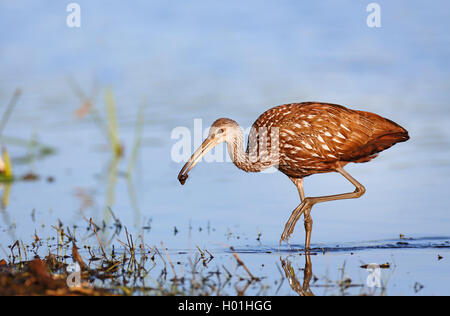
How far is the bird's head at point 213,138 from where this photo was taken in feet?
31.6

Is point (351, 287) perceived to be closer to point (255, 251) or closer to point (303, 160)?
point (255, 251)

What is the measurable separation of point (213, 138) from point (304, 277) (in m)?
2.62

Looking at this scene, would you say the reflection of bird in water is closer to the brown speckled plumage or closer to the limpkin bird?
the limpkin bird

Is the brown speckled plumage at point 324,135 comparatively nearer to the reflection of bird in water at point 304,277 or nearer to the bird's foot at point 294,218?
the bird's foot at point 294,218

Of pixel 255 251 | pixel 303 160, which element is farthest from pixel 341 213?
pixel 255 251

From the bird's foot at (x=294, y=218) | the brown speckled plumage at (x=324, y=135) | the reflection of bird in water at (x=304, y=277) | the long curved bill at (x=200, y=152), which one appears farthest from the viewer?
the long curved bill at (x=200, y=152)

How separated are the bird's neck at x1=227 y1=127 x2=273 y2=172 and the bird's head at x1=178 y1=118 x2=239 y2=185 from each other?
0.18 ft

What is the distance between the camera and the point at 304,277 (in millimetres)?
7637

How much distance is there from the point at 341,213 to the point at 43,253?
4250mm

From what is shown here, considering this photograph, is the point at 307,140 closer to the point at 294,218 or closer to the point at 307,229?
the point at 294,218

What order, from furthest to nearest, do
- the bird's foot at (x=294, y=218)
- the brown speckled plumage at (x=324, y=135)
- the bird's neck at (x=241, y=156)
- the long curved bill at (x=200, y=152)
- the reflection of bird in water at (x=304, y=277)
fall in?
1. the bird's neck at (x=241, y=156)
2. the long curved bill at (x=200, y=152)
3. the brown speckled plumage at (x=324, y=135)
4. the bird's foot at (x=294, y=218)
5. the reflection of bird in water at (x=304, y=277)

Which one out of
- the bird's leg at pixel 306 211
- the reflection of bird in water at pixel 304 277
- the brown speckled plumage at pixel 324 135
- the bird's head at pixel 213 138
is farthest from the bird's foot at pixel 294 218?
the bird's head at pixel 213 138

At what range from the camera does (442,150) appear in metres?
15.1

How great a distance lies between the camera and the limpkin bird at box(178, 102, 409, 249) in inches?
375
